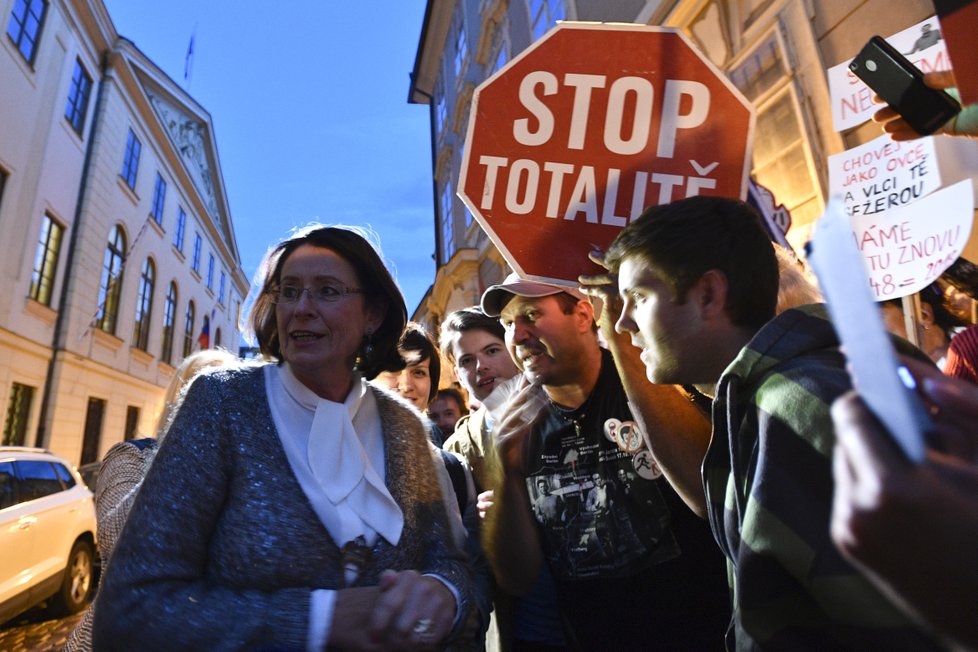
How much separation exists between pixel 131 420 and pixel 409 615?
1989 cm

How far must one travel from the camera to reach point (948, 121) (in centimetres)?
137

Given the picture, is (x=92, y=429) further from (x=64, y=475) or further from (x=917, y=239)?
(x=917, y=239)

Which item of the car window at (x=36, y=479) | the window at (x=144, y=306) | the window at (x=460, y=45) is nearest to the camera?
the car window at (x=36, y=479)

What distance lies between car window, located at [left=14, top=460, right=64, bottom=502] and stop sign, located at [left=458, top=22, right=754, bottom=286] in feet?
18.4

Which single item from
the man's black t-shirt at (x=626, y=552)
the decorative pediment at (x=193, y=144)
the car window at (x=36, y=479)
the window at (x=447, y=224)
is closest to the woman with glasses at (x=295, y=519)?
the man's black t-shirt at (x=626, y=552)

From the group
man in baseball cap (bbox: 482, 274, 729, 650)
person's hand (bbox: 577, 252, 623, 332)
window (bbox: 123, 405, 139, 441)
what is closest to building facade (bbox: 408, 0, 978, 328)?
person's hand (bbox: 577, 252, 623, 332)

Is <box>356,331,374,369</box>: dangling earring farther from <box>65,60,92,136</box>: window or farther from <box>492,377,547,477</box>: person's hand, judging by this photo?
<box>65,60,92,136</box>: window

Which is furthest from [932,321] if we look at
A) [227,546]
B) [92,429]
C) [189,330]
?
[189,330]

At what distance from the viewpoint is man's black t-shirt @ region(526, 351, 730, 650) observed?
1.61m

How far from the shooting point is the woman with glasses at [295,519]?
3.51 feet

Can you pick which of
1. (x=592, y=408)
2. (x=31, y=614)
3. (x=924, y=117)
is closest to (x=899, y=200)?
(x=924, y=117)

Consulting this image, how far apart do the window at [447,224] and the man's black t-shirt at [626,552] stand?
50.5ft

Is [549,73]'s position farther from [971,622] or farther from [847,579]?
[971,622]

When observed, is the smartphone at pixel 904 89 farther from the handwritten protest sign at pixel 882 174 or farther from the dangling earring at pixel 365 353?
the dangling earring at pixel 365 353
